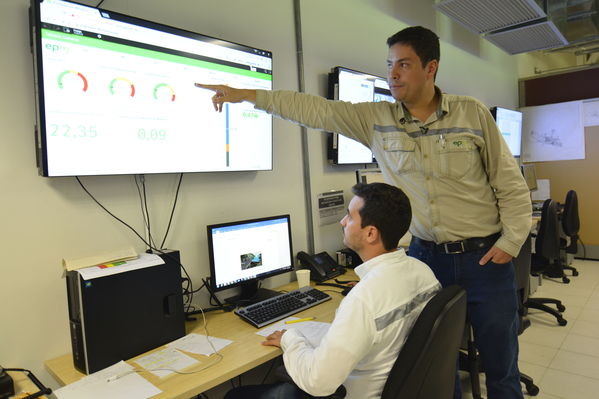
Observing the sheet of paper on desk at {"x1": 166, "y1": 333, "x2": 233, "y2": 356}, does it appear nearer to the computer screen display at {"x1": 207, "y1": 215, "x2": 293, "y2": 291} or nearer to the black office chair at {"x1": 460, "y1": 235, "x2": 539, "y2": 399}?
the computer screen display at {"x1": 207, "y1": 215, "x2": 293, "y2": 291}

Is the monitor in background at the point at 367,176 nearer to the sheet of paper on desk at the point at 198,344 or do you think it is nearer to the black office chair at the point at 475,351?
the black office chair at the point at 475,351

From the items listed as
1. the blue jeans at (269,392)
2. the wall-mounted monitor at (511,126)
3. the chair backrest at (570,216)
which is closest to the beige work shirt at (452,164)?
the blue jeans at (269,392)

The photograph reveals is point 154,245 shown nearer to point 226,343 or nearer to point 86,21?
point 226,343

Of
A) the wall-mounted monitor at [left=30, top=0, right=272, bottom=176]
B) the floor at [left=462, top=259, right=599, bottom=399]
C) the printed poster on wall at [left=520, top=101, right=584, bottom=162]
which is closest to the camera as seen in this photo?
the wall-mounted monitor at [left=30, top=0, right=272, bottom=176]

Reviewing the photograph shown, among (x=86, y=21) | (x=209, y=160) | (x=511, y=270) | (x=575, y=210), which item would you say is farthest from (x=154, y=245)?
(x=575, y=210)

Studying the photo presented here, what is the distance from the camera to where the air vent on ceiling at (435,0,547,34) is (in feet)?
11.2

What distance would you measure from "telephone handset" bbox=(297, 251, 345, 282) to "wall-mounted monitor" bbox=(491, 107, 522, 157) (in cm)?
328

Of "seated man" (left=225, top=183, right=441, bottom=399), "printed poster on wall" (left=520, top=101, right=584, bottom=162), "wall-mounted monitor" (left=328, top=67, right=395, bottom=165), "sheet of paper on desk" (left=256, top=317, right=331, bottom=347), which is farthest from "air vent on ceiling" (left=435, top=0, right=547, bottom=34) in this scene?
"sheet of paper on desk" (left=256, top=317, right=331, bottom=347)

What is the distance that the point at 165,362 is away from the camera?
4.62 ft

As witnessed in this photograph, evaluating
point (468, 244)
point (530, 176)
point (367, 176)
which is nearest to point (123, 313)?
point (468, 244)

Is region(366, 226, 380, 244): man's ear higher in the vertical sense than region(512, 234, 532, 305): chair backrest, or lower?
higher

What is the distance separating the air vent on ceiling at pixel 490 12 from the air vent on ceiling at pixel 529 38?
17cm

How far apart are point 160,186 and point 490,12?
3.26m

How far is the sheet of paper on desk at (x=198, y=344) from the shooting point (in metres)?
1.49
